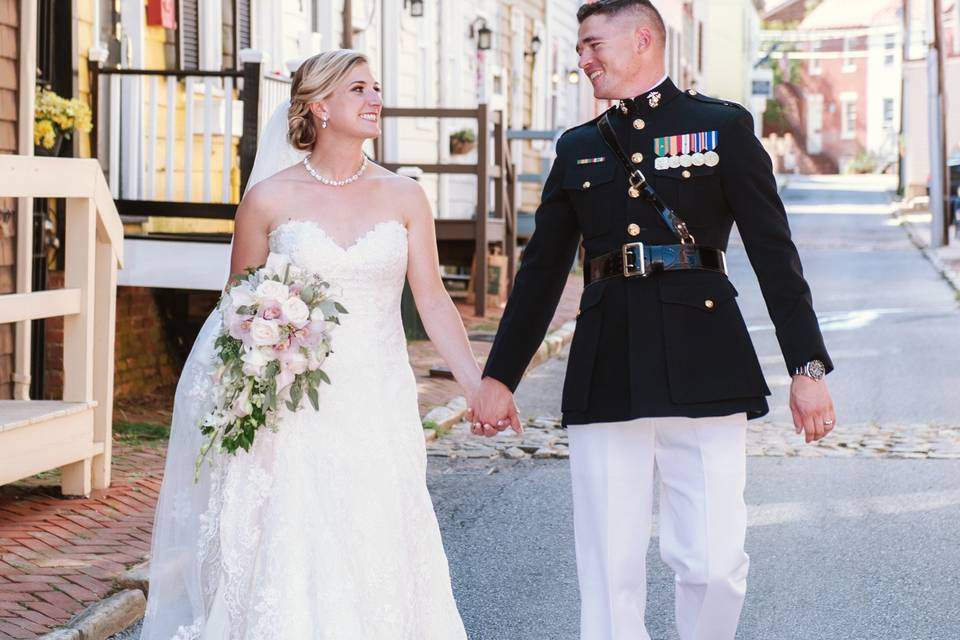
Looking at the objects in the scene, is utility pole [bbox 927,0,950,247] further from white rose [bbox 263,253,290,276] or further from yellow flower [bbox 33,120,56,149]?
white rose [bbox 263,253,290,276]

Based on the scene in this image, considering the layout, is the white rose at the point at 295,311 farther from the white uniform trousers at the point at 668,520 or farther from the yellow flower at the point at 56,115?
the yellow flower at the point at 56,115

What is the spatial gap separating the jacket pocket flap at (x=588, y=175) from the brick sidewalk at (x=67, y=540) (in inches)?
96.0

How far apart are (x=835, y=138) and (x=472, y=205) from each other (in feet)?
238

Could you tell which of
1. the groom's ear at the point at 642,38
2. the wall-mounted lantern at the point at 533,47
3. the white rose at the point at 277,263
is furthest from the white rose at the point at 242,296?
the wall-mounted lantern at the point at 533,47

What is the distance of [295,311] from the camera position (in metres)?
4.58

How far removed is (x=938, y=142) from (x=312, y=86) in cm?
2839

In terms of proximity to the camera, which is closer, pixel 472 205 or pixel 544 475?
pixel 544 475

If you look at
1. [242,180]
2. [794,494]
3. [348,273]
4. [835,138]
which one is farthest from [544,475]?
[835,138]

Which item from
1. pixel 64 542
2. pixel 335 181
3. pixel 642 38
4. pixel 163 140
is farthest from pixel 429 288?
pixel 163 140

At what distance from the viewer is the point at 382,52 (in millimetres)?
19000

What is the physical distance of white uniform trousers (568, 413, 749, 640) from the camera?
4219 millimetres

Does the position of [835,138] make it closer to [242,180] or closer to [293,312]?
[242,180]

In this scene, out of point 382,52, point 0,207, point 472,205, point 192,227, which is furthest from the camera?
point 472,205

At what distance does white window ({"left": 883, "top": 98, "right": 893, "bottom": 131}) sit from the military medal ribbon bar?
89.4 metres
